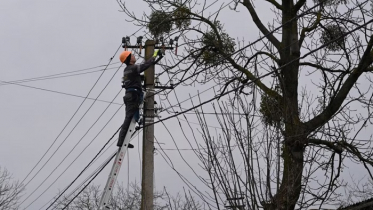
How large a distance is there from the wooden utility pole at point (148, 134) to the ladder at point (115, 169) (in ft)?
0.98

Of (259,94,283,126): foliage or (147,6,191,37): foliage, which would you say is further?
(147,6,191,37): foliage

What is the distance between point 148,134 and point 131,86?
0.90 metres

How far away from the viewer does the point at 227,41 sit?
10398 mm

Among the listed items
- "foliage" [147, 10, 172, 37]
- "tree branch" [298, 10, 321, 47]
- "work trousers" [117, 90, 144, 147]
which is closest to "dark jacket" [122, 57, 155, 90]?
"work trousers" [117, 90, 144, 147]

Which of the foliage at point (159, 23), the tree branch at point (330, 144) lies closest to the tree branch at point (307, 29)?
the tree branch at point (330, 144)

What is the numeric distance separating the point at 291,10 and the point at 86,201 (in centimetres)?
2289

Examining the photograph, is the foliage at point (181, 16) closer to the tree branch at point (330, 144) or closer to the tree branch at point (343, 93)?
the tree branch at point (343, 93)

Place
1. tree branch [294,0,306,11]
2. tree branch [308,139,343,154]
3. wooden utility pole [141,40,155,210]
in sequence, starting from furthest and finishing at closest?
wooden utility pole [141,40,155,210]
tree branch [294,0,306,11]
tree branch [308,139,343,154]

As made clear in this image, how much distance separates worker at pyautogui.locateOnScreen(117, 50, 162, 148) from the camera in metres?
11.1

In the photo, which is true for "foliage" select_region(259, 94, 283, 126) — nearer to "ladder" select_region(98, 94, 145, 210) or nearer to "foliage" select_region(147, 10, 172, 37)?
"foliage" select_region(147, 10, 172, 37)

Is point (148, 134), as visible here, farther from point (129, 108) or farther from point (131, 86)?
point (131, 86)

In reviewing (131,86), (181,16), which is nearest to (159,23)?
(181,16)

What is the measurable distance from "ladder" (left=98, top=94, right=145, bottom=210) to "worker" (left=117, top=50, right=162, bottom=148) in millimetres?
76

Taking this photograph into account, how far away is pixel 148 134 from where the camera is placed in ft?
38.0
